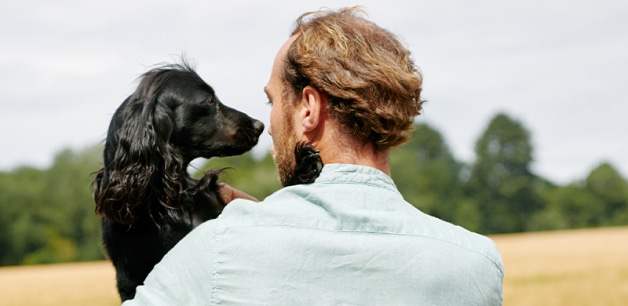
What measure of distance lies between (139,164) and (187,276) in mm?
2223

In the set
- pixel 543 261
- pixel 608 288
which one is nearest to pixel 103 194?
pixel 608 288

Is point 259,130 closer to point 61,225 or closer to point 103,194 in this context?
point 103,194

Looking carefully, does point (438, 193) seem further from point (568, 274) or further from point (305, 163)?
point (305, 163)

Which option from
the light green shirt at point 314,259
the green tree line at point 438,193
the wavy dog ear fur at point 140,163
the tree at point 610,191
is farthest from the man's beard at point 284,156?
the tree at point 610,191

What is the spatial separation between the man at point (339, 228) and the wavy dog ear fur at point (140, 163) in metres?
1.89

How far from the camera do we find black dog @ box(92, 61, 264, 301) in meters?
3.98

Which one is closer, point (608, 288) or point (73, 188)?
point (608, 288)

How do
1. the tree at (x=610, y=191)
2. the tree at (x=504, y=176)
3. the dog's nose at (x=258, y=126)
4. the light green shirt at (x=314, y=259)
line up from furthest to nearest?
the tree at (x=504, y=176)
the tree at (x=610, y=191)
the dog's nose at (x=258, y=126)
the light green shirt at (x=314, y=259)

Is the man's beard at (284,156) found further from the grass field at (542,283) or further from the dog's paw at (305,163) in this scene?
the grass field at (542,283)

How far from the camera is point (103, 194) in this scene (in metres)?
3.90

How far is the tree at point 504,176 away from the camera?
8162 cm

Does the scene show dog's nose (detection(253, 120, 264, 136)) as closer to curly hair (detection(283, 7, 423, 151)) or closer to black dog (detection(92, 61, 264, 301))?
black dog (detection(92, 61, 264, 301))

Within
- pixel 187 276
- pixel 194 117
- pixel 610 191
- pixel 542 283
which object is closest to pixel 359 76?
pixel 187 276

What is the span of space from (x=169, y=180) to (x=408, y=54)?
216 cm
